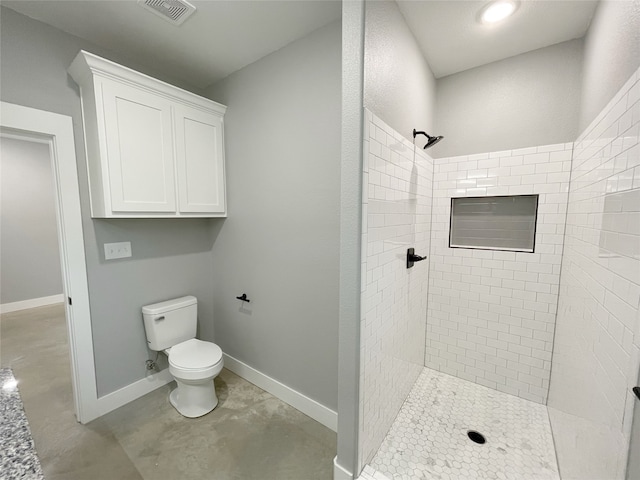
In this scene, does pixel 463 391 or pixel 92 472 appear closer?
pixel 92 472

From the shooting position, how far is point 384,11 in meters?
1.22

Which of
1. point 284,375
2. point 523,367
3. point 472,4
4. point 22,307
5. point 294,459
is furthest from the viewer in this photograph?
point 22,307

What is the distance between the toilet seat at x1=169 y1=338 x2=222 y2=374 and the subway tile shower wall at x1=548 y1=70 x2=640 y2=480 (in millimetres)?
2004

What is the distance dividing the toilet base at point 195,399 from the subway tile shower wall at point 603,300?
6.83 ft

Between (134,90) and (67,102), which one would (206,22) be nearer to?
(134,90)

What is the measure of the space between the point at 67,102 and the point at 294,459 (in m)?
2.67

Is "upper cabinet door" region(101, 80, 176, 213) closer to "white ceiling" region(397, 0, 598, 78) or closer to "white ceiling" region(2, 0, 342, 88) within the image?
"white ceiling" region(2, 0, 342, 88)

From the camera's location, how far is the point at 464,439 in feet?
4.96

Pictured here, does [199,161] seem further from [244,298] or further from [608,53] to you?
[608,53]

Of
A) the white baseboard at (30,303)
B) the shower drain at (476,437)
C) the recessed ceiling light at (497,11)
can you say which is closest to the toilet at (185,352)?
the shower drain at (476,437)

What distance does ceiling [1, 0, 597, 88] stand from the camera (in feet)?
4.58

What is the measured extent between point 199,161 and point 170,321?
4.38 feet

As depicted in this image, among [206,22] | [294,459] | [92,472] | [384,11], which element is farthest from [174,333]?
[384,11]

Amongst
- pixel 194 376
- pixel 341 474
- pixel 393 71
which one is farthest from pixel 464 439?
pixel 393 71
